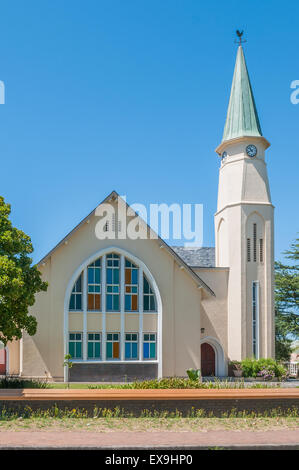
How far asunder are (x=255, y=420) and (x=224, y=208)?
78.8ft

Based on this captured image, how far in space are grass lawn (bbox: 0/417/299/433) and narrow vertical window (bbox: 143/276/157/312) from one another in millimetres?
17528

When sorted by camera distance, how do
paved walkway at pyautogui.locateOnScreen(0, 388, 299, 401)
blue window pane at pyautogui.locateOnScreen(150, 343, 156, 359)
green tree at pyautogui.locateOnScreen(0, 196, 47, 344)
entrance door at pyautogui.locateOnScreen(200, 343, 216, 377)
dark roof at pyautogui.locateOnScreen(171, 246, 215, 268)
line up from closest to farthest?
paved walkway at pyautogui.locateOnScreen(0, 388, 299, 401)
green tree at pyautogui.locateOnScreen(0, 196, 47, 344)
blue window pane at pyautogui.locateOnScreen(150, 343, 156, 359)
entrance door at pyautogui.locateOnScreen(200, 343, 216, 377)
dark roof at pyautogui.locateOnScreen(171, 246, 215, 268)

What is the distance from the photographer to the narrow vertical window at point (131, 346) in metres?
32.2

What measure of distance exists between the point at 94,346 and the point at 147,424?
58.7ft

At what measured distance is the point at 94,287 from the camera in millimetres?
32250

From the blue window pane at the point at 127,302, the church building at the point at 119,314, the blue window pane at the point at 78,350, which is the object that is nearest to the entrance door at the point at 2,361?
the church building at the point at 119,314

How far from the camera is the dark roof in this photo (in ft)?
141

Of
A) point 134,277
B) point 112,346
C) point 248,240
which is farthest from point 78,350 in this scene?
point 248,240

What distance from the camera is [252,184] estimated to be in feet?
122

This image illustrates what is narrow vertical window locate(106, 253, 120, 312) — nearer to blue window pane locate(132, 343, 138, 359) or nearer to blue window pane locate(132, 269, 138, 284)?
blue window pane locate(132, 269, 138, 284)

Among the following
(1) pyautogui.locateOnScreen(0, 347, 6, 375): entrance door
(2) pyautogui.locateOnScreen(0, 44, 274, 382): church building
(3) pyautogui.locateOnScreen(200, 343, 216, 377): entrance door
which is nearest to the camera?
(2) pyautogui.locateOnScreen(0, 44, 274, 382): church building

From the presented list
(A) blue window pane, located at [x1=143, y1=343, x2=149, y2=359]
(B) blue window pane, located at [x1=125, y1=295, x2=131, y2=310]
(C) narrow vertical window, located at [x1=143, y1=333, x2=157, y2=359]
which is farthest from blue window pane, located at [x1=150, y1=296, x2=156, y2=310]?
(A) blue window pane, located at [x1=143, y1=343, x2=149, y2=359]

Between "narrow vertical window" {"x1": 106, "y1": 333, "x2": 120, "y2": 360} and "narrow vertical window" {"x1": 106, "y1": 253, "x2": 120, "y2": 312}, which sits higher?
"narrow vertical window" {"x1": 106, "y1": 253, "x2": 120, "y2": 312}
